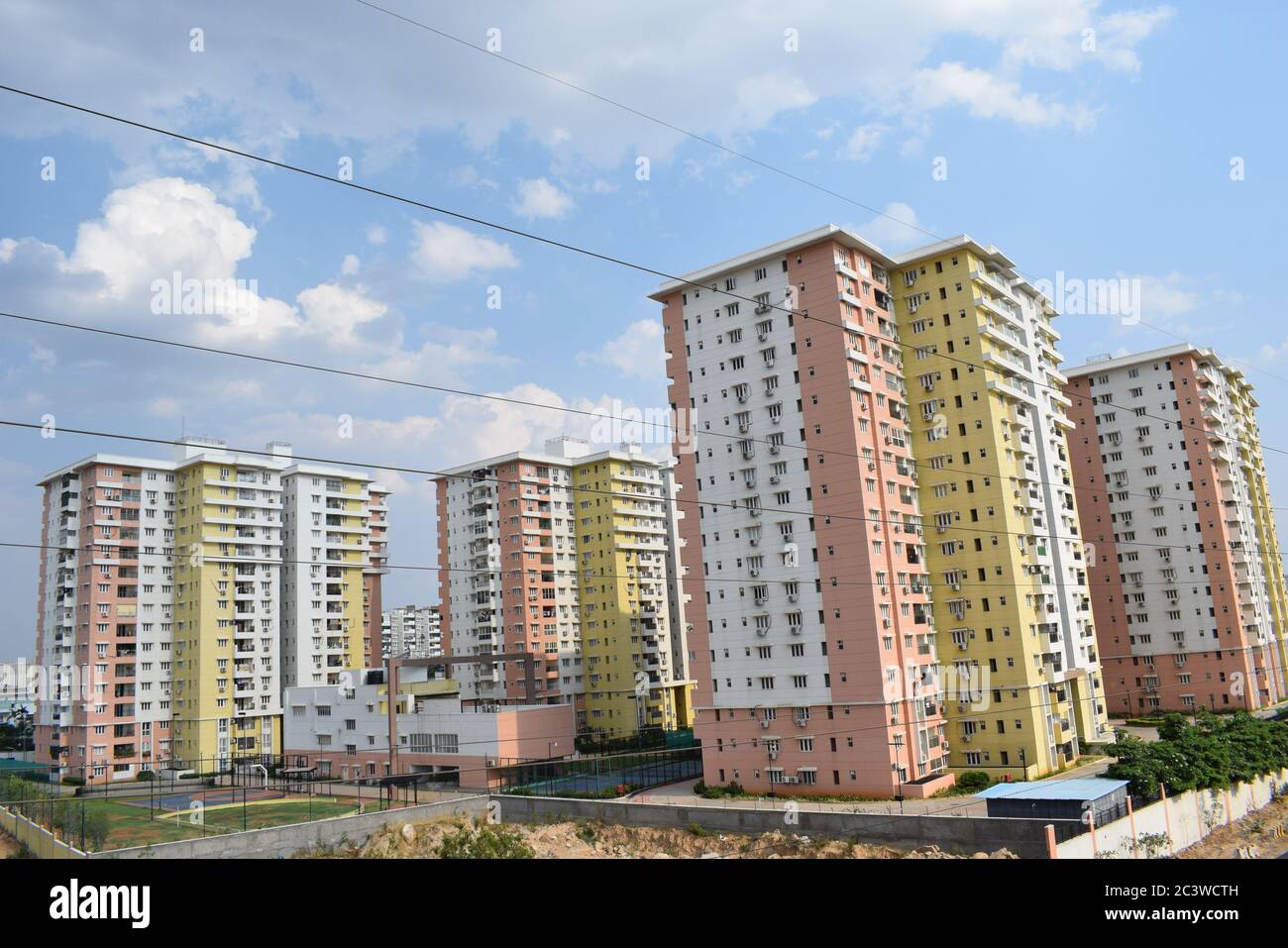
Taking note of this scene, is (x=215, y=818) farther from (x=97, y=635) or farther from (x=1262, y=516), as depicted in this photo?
(x=1262, y=516)

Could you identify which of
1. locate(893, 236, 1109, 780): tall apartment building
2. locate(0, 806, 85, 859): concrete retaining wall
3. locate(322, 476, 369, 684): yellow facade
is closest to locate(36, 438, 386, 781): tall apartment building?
locate(322, 476, 369, 684): yellow facade

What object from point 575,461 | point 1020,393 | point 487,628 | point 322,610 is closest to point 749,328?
point 1020,393

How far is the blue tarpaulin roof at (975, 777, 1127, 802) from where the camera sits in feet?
94.7

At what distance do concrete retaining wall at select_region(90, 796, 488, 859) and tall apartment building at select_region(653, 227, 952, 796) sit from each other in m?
16.3

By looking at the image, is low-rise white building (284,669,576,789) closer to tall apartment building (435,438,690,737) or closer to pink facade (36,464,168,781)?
tall apartment building (435,438,690,737)

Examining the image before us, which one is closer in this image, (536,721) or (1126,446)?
(536,721)

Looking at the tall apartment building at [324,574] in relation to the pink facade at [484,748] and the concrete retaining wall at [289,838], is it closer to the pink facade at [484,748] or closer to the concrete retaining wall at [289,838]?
the pink facade at [484,748]

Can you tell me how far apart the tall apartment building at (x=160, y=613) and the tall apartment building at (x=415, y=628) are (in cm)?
10105

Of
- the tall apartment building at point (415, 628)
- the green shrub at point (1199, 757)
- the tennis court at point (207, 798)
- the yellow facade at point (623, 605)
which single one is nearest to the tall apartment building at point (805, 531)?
the green shrub at point (1199, 757)

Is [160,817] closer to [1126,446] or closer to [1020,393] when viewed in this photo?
[1020,393]

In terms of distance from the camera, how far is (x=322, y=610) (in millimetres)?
80500

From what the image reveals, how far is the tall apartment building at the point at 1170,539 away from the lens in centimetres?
6625

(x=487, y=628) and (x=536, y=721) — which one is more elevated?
(x=487, y=628)
